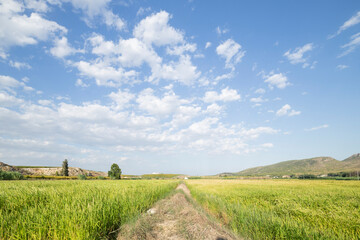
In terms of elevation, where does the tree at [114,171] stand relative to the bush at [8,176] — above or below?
below

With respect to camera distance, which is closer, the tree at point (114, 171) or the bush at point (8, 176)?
the bush at point (8, 176)

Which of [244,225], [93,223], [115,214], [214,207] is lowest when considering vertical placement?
[214,207]

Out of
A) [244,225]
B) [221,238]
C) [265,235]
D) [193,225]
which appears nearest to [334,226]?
[265,235]

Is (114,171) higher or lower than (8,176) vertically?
lower

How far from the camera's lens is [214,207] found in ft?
30.9

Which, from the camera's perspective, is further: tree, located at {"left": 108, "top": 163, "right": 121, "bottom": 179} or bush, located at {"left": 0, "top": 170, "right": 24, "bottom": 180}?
tree, located at {"left": 108, "top": 163, "right": 121, "bottom": 179}

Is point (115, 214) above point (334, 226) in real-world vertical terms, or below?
above

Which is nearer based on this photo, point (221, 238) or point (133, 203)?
point (221, 238)

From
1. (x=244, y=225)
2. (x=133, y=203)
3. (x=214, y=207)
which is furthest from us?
(x=214, y=207)

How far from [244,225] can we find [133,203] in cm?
412

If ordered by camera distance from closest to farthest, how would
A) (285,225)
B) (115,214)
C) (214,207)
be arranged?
(285,225) < (115,214) < (214,207)

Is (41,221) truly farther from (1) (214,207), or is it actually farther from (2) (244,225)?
(1) (214,207)

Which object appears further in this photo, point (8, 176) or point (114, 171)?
point (114, 171)

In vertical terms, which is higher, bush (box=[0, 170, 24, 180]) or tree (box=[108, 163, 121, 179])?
bush (box=[0, 170, 24, 180])
